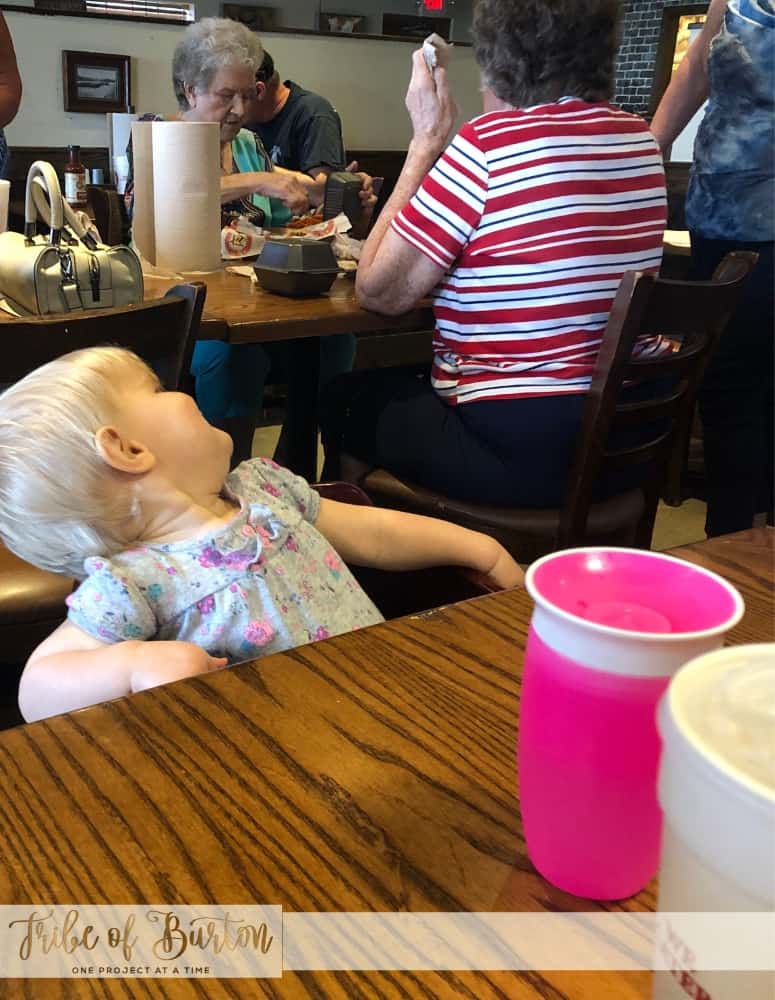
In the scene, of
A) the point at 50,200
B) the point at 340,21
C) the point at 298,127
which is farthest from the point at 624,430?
the point at 340,21

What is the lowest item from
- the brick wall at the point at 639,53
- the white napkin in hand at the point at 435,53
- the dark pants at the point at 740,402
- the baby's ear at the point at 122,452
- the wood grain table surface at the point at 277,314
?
the dark pants at the point at 740,402

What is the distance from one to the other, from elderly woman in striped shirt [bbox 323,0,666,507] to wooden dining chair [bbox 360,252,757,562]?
0.05m

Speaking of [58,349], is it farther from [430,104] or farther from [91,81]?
[91,81]

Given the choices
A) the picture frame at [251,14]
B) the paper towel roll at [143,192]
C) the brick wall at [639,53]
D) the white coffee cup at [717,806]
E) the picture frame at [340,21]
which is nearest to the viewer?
the white coffee cup at [717,806]

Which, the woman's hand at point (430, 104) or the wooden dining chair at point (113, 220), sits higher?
the woman's hand at point (430, 104)

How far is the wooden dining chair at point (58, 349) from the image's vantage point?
132 cm

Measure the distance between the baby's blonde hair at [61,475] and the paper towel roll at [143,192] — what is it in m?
1.41

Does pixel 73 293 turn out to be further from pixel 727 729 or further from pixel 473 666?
pixel 727 729

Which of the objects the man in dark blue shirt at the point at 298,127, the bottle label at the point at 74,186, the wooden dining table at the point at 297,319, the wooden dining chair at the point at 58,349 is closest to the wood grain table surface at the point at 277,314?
the wooden dining table at the point at 297,319

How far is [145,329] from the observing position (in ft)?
4.72

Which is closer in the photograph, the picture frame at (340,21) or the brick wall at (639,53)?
the brick wall at (639,53)

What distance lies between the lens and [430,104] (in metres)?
2.04

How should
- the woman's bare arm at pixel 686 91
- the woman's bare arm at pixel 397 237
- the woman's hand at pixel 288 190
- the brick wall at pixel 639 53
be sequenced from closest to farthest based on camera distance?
1. the woman's bare arm at pixel 397 237
2. the woman's bare arm at pixel 686 91
3. the woman's hand at pixel 288 190
4. the brick wall at pixel 639 53

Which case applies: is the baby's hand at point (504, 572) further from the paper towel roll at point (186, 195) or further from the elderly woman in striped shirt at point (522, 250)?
the paper towel roll at point (186, 195)
